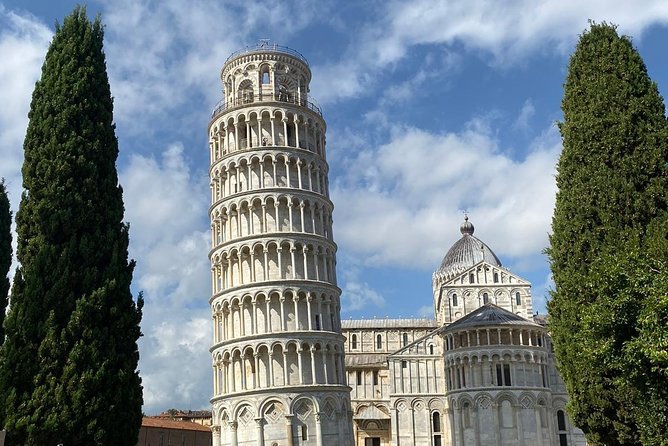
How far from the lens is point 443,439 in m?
64.5

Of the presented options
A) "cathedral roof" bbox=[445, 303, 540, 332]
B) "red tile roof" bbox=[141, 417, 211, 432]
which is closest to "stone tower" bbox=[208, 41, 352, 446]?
"cathedral roof" bbox=[445, 303, 540, 332]

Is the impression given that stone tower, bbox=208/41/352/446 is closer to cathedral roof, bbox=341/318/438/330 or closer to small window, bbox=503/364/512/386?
small window, bbox=503/364/512/386

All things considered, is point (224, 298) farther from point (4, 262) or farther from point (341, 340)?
point (4, 262)

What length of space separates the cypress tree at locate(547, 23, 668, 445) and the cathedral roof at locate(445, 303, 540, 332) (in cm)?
3892

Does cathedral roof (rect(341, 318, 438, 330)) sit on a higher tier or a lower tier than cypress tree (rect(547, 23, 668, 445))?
higher

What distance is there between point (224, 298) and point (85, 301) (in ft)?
78.4

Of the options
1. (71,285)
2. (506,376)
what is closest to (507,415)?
(506,376)

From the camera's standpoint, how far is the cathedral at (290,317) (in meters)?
41.3

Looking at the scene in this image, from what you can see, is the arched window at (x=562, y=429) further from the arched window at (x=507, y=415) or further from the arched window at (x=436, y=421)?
the arched window at (x=436, y=421)

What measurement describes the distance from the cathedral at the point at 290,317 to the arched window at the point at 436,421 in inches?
146

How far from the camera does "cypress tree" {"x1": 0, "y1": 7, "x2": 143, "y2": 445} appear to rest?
64.0ft

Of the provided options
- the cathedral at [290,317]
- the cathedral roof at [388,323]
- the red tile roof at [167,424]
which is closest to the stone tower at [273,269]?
the cathedral at [290,317]

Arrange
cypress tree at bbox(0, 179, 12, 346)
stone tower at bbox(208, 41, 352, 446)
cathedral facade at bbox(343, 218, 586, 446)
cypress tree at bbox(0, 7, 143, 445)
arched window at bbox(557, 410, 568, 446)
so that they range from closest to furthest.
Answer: cypress tree at bbox(0, 7, 143, 445)
cypress tree at bbox(0, 179, 12, 346)
stone tower at bbox(208, 41, 352, 446)
cathedral facade at bbox(343, 218, 586, 446)
arched window at bbox(557, 410, 568, 446)

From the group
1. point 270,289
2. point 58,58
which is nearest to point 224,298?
point 270,289
